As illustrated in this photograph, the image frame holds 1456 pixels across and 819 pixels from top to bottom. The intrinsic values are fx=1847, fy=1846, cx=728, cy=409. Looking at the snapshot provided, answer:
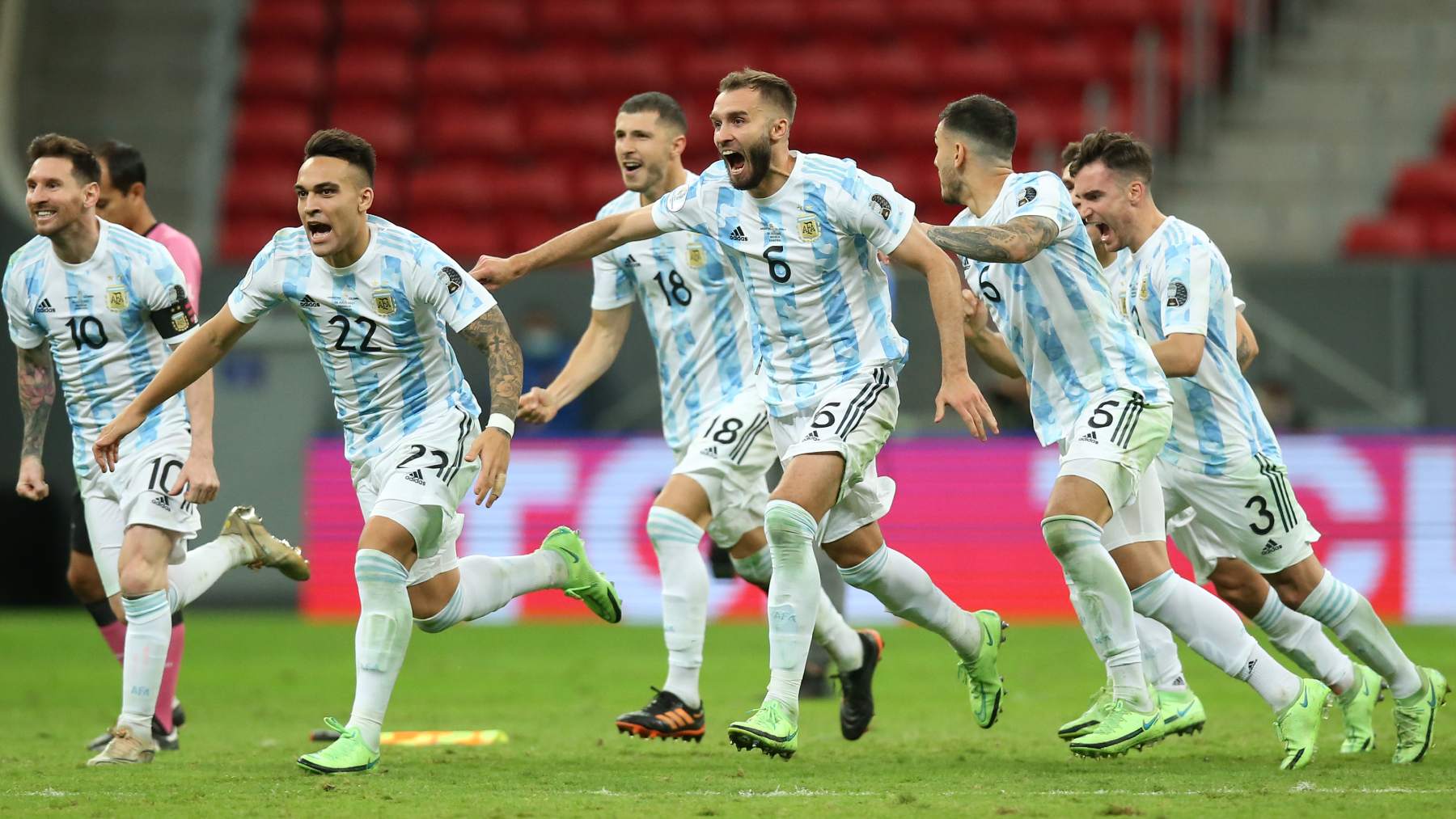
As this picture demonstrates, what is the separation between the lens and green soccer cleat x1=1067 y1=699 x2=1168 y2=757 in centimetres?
661

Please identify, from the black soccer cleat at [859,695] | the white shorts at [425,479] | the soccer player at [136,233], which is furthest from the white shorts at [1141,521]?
the soccer player at [136,233]

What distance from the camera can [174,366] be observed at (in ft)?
22.4

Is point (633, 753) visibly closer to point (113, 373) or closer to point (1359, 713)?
point (113, 373)

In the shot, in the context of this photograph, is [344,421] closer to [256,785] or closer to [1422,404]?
[256,785]

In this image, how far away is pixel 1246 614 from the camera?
301 inches

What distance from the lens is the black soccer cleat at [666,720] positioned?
7.35m

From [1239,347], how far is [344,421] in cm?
369

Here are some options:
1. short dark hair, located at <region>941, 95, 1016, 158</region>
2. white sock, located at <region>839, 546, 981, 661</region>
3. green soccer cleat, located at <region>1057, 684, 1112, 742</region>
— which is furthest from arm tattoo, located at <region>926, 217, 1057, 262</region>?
green soccer cleat, located at <region>1057, 684, 1112, 742</region>

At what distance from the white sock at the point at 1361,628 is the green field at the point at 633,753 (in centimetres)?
33

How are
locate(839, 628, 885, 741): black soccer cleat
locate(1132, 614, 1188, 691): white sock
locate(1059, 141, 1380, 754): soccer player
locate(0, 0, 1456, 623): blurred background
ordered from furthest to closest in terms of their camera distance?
locate(0, 0, 1456, 623): blurred background → locate(839, 628, 885, 741): black soccer cleat → locate(1132, 614, 1188, 691): white sock → locate(1059, 141, 1380, 754): soccer player

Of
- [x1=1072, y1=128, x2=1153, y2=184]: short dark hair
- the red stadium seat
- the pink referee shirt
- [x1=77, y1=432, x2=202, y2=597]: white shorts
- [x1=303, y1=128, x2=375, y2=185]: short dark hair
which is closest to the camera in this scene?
[x1=303, y1=128, x2=375, y2=185]: short dark hair

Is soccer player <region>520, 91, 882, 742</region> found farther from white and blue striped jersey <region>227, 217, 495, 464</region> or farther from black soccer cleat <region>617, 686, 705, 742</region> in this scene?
white and blue striped jersey <region>227, 217, 495, 464</region>

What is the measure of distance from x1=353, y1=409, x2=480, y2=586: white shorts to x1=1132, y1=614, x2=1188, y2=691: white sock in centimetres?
280

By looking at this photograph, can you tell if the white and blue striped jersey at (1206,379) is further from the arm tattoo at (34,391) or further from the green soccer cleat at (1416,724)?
the arm tattoo at (34,391)
